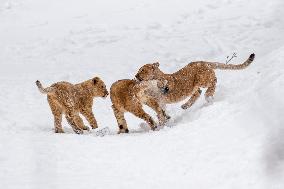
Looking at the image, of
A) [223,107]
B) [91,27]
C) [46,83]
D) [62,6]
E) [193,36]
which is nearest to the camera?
[223,107]

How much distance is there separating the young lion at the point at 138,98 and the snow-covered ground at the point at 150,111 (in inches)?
11.7

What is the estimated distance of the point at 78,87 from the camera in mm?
9109

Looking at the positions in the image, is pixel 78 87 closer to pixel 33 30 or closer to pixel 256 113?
pixel 256 113

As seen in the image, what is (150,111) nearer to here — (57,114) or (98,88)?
(98,88)

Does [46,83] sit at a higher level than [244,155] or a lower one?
lower

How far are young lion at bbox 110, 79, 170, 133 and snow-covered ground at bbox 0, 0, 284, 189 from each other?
0.30 m

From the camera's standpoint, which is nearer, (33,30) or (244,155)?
(244,155)

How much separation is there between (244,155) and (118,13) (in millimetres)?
14431

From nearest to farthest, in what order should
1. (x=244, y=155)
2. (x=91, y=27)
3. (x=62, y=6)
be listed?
(x=244, y=155) → (x=91, y=27) → (x=62, y=6)

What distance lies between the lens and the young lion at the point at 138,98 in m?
8.58

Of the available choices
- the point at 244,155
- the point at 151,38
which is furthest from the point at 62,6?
the point at 244,155

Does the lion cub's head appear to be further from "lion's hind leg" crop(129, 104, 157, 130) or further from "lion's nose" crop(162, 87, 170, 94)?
"lion's nose" crop(162, 87, 170, 94)

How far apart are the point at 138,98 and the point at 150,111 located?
326 cm

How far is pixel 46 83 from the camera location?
1466 cm
